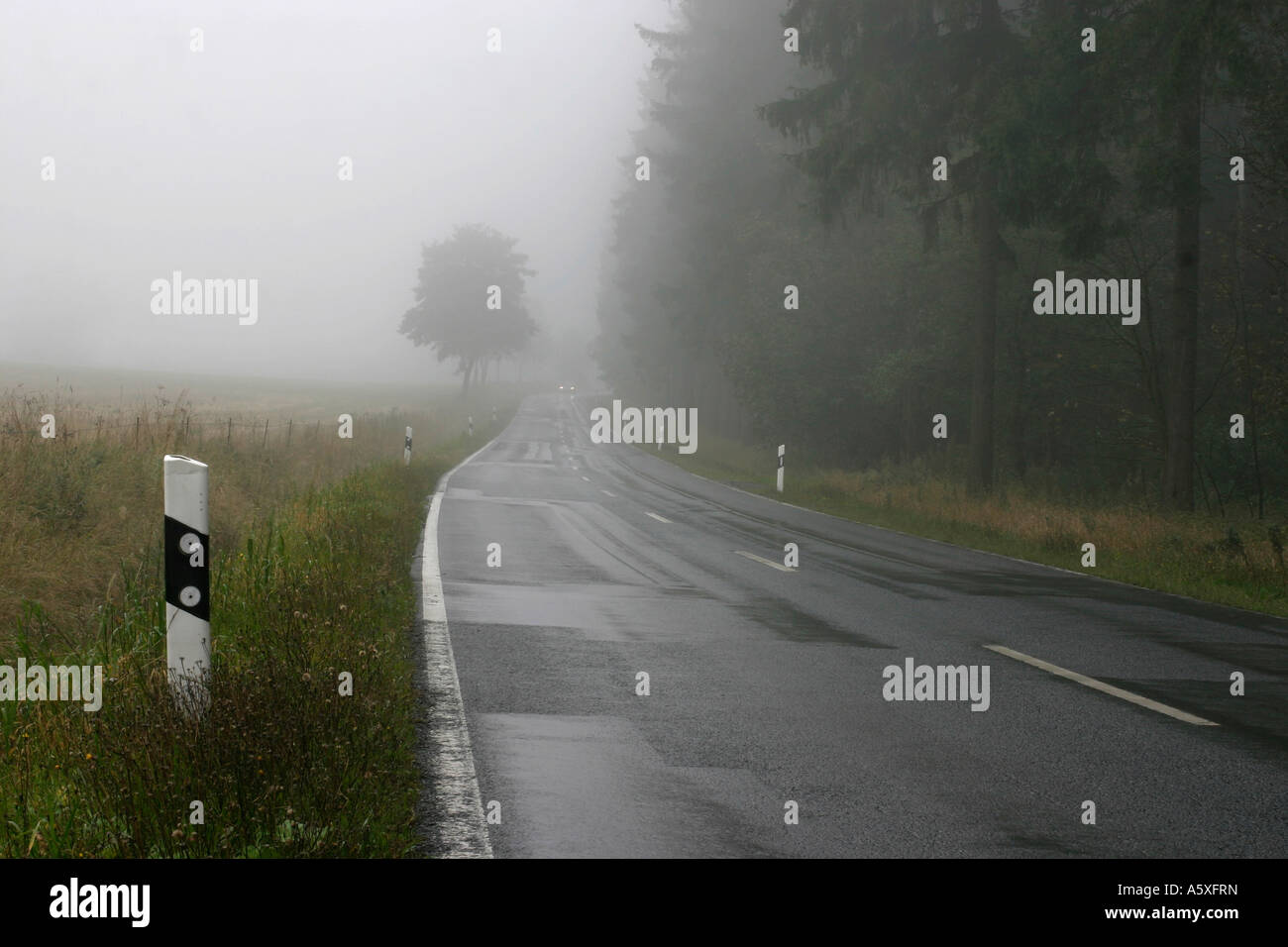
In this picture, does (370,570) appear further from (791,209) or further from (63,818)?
(791,209)

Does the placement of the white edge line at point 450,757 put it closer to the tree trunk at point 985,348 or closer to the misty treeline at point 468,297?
the tree trunk at point 985,348

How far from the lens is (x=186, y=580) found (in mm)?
5125

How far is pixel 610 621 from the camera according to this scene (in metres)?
10.4

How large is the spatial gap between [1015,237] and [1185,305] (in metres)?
8.36

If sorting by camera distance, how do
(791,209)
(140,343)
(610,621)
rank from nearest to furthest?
(610,621)
(791,209)
(140,343)

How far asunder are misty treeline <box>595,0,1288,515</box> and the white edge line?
523 inches

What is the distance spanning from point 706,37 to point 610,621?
44339 millimetres

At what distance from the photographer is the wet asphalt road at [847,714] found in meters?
5.02

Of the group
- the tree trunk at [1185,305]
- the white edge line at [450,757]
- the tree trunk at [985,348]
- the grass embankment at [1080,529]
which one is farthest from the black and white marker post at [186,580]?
the tree trunk at [985,348]

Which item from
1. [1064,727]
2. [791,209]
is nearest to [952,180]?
[791,209]

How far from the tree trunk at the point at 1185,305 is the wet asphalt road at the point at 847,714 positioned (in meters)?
5.80

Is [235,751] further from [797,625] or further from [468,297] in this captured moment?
[468,297]

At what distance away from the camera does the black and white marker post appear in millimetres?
5129
